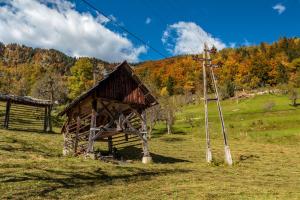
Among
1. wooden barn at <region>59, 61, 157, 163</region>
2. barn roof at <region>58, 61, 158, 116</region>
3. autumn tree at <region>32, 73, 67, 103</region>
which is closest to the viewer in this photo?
barn roof at <region>58, 61, 158, 116</region>

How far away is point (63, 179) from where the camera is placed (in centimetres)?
1314

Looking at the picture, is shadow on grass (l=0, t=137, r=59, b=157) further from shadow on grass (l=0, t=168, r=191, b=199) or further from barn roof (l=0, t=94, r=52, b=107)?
barn roof (l=0, t=94, r=52, b=107)

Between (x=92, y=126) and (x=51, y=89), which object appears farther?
(x=51, y=89)

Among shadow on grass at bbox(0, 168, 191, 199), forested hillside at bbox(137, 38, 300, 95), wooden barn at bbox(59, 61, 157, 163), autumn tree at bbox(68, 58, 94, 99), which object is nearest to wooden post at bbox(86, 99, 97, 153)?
wooden barn at bbox(59, 61, 157, 163)

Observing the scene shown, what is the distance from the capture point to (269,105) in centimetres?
8838

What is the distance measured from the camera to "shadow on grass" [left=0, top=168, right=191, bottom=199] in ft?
35.9

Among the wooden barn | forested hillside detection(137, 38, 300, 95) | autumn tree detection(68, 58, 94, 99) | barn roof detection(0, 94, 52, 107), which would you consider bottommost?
the wooden barn

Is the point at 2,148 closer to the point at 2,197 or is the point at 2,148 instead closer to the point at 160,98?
the point at 2,197

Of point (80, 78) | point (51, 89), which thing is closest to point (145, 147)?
point (51, 89)

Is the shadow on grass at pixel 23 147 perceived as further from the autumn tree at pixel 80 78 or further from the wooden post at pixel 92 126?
the autumn tree at pixel 80 78

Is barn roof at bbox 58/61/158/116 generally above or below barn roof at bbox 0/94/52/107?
below

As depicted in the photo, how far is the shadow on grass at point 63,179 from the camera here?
11.0m

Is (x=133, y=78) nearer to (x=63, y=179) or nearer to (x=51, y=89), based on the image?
(x=63, y=179)

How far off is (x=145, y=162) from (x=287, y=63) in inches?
6206
